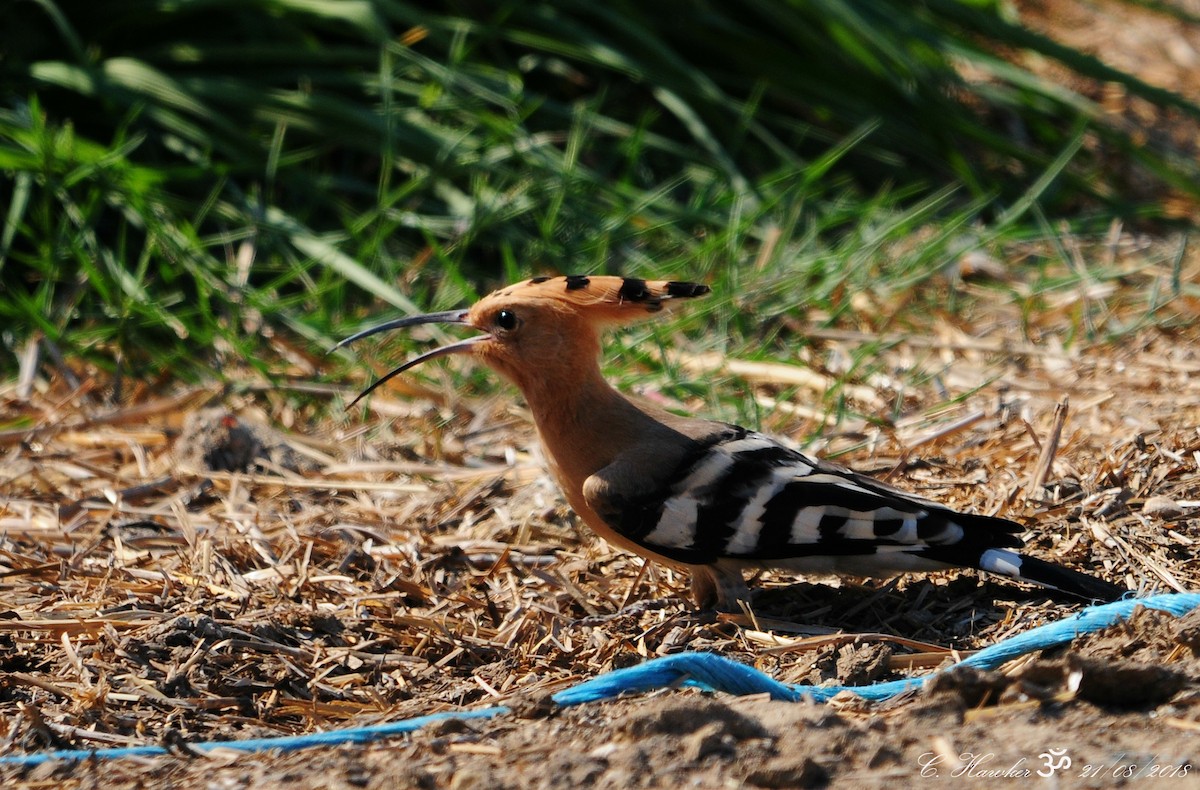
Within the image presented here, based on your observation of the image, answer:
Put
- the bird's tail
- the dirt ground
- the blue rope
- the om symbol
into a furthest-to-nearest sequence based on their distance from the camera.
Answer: the bird's tail, the blue rope, the dirt ground, the om symbol

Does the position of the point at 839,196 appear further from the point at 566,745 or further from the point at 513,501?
the point at 566,745

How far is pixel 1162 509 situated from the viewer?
2.57 metres

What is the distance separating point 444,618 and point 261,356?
159cm

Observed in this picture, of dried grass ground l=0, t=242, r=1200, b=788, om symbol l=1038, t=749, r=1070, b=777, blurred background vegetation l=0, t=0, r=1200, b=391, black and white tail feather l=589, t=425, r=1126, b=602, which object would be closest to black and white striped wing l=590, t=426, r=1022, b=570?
black and white tail feather l=589, t=425, r=1126, b=602

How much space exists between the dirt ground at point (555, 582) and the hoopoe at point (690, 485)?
111mm

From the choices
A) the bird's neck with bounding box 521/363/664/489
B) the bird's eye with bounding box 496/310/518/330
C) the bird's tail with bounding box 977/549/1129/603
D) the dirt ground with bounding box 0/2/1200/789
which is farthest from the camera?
the bird's eye with bounding box 496/310/518/330

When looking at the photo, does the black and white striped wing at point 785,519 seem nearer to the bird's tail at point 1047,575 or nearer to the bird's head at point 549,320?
the bird's tail at point 1047,575

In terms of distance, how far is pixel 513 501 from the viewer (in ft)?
9.98

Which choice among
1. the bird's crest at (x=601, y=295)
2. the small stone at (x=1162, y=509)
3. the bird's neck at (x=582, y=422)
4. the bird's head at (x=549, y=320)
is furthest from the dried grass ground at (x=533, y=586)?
the bird's crest at (x=601, y=295)

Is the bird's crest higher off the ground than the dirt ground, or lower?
higher

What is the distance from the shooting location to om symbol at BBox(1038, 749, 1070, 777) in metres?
1.70

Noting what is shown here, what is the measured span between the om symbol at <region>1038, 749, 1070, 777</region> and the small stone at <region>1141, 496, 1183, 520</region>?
968 millimetres

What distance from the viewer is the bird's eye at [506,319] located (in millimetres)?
2727

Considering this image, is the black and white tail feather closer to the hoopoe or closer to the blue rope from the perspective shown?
the hoopoe
